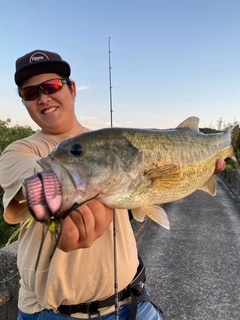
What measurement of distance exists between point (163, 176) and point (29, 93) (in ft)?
4.10

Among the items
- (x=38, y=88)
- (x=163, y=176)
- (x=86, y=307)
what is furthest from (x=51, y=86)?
(x=86, y=307)

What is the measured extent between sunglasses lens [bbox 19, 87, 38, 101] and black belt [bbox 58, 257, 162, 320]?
161cm

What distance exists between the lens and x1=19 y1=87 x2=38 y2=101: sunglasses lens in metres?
2.36

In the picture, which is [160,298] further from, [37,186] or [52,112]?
[37,186]

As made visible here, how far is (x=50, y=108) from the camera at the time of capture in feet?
7.95

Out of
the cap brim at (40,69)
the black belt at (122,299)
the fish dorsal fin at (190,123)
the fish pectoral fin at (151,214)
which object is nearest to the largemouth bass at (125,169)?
the fish pectoral fin at (151,214)

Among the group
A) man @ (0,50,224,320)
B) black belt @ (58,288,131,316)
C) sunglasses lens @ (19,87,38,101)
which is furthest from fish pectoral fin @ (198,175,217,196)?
sunglasses lens @ (19,87,38,101)

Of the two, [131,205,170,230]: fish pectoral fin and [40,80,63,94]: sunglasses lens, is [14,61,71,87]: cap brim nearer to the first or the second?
[40,80,63,94]: sunglasses lens

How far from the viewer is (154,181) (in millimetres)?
1904

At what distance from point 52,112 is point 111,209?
109cm

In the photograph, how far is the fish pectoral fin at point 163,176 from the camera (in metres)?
1.89

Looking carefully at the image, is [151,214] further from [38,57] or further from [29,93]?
[38,57]

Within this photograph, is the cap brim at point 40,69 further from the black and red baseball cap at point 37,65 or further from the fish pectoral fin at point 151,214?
the fish pectoral fin at point 151,214

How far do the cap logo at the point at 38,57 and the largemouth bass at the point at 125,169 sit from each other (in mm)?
964
